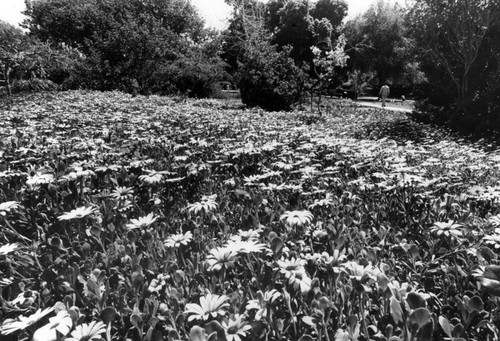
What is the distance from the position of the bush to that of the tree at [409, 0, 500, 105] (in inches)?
223

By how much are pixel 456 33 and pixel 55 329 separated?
13.0 metres

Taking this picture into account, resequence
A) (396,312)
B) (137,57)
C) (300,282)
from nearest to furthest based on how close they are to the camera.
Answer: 1. (396,312)
2. (300,282)
3. (137,57)

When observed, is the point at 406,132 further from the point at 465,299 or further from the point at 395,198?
the point at 465,299

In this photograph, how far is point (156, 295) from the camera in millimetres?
1792

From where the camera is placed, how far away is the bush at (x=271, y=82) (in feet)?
55.1

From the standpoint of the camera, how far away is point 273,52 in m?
18.8

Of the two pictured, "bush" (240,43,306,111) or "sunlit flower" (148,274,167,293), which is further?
"bush" (240,43,306,111)

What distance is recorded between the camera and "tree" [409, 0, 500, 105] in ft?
35.9

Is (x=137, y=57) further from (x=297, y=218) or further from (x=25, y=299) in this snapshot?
(x=25, y=299)

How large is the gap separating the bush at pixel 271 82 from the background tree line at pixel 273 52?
0.05 metres

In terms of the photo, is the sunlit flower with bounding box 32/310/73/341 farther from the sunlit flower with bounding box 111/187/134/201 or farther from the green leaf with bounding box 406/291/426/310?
the sunlit flower with bounding box 111/187/134/201

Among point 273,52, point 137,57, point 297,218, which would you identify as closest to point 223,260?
point 297,218

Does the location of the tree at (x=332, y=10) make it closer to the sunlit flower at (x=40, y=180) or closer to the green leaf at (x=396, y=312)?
the sunlit flower at (x=40, y=180)

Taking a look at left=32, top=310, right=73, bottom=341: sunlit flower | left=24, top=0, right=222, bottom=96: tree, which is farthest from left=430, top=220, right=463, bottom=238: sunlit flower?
left=24, top=0, right=222, bottom=96: tree
